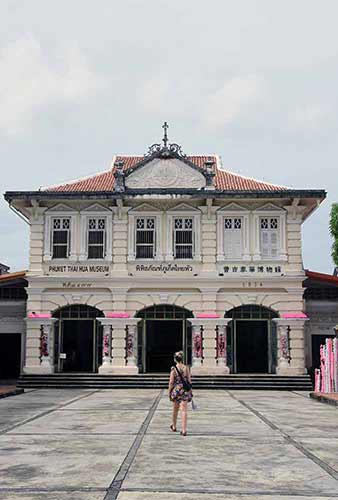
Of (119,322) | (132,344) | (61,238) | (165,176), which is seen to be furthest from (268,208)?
(61,238)

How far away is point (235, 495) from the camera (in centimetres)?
673

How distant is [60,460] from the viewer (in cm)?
864

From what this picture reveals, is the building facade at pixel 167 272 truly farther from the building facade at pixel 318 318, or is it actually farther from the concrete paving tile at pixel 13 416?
the concrete paving tile at pixel 13 416

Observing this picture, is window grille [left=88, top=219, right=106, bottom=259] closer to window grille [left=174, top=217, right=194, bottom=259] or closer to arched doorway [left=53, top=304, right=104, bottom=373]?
arched doorway [left=53, top=304, right=104, bottom=373]

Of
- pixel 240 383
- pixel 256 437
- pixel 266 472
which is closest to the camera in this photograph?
pixel 266 472

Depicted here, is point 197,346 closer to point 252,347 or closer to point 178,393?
point 252,347

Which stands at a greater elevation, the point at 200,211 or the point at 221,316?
the point at 200,211

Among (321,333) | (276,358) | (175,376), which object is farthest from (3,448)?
(321,333)

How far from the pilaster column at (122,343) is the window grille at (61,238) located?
301 centimetres

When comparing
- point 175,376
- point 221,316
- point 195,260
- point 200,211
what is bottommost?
point 175,376

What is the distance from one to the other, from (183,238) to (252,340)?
4.85m

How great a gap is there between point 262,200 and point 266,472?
17.9 metres

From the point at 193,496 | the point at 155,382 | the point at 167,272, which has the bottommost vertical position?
the point at 193,496

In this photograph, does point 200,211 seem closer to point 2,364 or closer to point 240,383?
point 240,383
